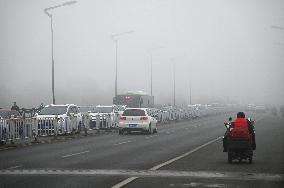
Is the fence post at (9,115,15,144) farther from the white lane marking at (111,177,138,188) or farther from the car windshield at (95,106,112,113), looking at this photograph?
the car windshield at (95,106,112,113)

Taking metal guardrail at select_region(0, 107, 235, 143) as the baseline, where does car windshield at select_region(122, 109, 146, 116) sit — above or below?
above

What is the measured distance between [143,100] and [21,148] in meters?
46.8

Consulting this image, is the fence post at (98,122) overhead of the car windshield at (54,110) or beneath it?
beneath

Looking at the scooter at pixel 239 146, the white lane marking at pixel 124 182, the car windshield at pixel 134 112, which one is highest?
the car windshield at pixel 134 112

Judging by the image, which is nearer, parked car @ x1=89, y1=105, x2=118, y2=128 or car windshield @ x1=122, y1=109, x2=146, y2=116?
car windshield @ x1=122, y1=109, x2=146, y2=116

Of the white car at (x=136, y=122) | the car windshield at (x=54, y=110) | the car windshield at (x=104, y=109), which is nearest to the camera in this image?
the car windshield at (x=54, y=110)

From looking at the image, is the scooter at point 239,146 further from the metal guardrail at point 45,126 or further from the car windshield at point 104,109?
the car windshield at point 104,109

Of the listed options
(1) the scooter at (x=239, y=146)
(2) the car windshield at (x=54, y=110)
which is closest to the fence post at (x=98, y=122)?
(2) the car windshield at (x=54, y=110)

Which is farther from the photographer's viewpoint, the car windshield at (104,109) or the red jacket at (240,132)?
the car windshield at (104,109)

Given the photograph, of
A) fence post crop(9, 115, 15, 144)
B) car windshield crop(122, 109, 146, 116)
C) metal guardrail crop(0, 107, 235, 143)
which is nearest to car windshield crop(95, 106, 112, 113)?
metal guardrail crop(0, 107, 235, 143)

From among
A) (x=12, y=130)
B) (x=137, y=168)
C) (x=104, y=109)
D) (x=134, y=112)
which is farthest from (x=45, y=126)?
(x=137, y=168)

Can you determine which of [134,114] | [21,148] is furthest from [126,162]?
[134,114]

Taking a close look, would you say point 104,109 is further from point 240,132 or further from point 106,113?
point 240,132

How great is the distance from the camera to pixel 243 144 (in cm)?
1848
